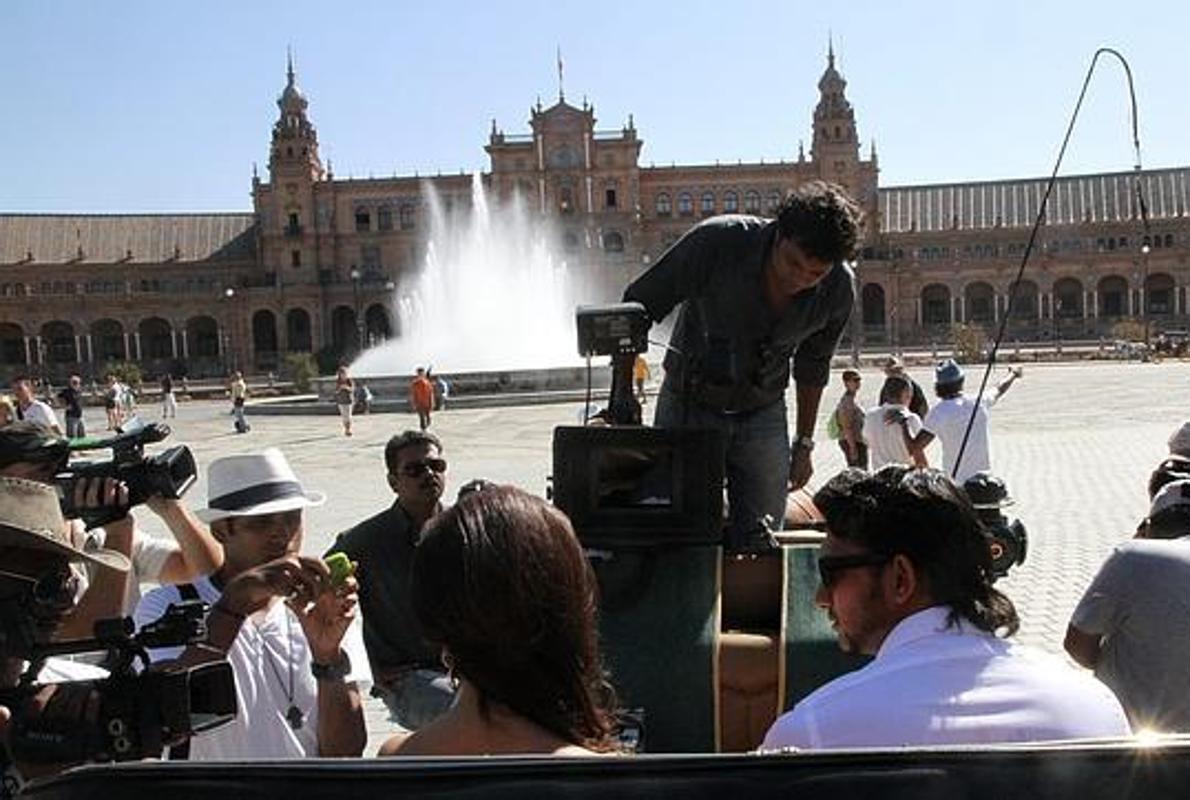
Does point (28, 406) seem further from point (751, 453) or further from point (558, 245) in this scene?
point (558, 245)

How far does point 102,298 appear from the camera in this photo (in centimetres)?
8094

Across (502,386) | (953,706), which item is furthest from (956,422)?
(502,386)

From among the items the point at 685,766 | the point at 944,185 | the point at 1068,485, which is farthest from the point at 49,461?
the point at 944,185

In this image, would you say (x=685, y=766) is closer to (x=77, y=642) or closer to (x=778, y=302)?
(x=77, y=642)

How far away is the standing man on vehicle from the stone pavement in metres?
2.42

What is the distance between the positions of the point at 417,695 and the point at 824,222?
73.0 inches

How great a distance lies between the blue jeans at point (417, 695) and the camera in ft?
12.3

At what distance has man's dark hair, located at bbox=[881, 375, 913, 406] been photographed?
8406 millimetres

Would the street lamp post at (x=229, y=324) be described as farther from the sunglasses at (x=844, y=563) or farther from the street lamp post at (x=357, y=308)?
the sunglasses at (x=844, y=563)

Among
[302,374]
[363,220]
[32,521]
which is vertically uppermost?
[363,220]

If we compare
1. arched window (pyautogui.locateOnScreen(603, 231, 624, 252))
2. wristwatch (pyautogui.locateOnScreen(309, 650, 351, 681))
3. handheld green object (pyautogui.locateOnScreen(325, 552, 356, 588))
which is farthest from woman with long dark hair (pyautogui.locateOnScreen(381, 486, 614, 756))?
arched window (pyautogui.locateOnScreen(603, 231, 624, 252))

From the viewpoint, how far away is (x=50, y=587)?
6.75 ft

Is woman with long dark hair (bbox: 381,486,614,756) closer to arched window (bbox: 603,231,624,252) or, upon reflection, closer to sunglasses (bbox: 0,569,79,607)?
sunglasses (bbox: 0,569,79,607)

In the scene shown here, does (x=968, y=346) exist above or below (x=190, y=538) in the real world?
below
